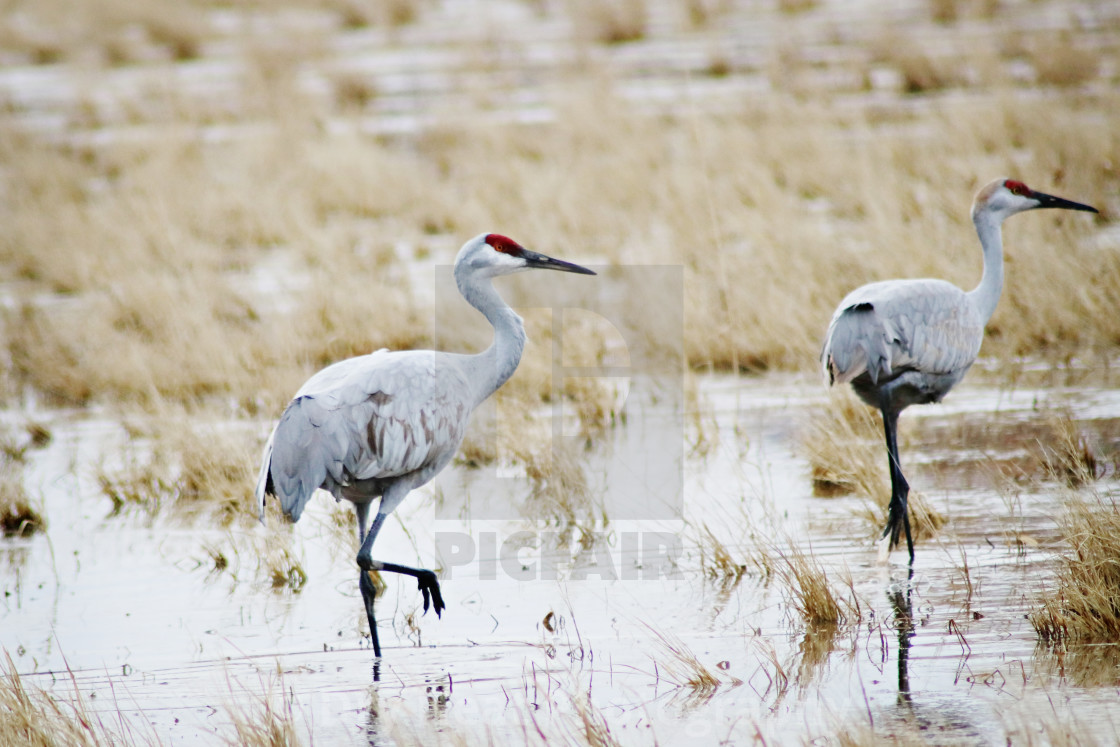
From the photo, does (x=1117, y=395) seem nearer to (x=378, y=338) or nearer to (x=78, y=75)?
(x=378, y=338)

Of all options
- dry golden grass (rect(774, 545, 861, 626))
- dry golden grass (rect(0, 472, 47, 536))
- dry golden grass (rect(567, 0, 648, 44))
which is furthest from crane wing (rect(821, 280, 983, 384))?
dry golden grass (rect(567, 0, 648, 44))

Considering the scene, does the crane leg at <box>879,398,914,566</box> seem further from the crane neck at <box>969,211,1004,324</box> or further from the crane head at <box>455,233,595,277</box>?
the crane head at <box>455,233,595,277</box>

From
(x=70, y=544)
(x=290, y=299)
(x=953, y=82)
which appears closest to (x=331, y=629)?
(x=70, y=544)

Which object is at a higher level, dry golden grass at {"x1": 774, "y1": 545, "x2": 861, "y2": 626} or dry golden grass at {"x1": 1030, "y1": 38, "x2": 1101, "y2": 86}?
dry golden grass at {"x1": 1030, "y1": 38, "x2": 1101, "y2": 86}

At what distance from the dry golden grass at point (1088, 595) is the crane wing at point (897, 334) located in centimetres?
145

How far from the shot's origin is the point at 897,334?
5.89 m

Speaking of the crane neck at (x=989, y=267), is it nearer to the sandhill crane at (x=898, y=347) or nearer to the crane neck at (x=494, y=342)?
the sandhill crane at (x=898, y=347)

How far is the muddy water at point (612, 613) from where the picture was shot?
167 inches

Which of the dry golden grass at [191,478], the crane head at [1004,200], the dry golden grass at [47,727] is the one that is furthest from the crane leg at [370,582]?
the crane head at [1004,200]

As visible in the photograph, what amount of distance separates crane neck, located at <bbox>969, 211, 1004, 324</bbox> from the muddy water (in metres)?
0.78

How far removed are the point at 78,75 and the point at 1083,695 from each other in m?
20.8

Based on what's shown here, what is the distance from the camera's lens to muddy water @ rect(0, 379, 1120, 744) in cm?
425

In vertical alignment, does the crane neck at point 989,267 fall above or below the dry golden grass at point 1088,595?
above

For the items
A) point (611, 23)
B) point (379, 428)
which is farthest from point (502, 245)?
point (611, 23)
